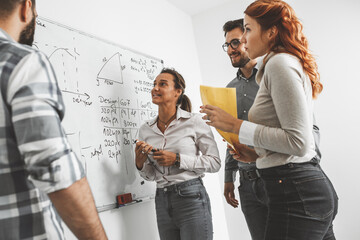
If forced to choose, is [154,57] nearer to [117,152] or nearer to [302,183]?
[117,152]

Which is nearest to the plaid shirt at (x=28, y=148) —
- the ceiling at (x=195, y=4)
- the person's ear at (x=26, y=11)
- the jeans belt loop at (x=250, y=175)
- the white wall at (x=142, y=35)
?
A: the person's ear at (x=26, y=11)

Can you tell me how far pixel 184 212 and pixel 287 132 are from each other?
1.02 meters

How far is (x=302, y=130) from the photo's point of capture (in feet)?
3.11

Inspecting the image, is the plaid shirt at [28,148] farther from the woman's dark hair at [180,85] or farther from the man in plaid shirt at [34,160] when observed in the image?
the woman's dark hair at [180,85]

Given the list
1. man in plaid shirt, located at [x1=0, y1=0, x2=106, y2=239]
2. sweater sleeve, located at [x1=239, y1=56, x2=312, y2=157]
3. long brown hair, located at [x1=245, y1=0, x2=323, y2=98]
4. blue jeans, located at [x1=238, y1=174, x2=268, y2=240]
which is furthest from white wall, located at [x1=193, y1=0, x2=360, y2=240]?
man in plaid shirt, located at [x1=0, y1=0, x2=106, y2=239]

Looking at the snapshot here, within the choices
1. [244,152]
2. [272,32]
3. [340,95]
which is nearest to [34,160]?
[272,32]

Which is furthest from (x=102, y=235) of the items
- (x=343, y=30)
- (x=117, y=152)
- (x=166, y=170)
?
(x=343, y=30)

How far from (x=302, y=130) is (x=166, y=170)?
1116 mm

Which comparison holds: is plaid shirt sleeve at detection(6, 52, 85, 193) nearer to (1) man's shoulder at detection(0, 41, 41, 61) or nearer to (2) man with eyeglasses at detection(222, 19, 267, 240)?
(1) man's shoulder at detection(0, 41, 41, 61)

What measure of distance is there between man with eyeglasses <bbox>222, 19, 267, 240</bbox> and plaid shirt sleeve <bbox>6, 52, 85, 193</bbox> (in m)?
1.39

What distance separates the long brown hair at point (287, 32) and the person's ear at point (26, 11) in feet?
2.73

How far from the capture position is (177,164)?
1.83 m

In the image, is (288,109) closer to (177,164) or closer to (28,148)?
(28,148)

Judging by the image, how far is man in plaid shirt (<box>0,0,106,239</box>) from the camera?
2.06 feet
